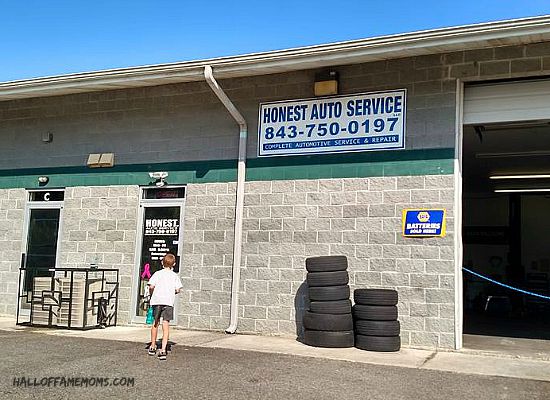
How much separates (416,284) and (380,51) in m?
3.55

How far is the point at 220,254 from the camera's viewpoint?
→ 33.9 feet

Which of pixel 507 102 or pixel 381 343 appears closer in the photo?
pixel 381 343

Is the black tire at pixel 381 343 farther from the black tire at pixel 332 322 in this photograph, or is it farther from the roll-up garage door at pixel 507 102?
the roll-up garage door at pixel 507 102

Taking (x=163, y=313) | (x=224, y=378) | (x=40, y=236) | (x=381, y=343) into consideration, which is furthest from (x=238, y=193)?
(x=40, y=236)

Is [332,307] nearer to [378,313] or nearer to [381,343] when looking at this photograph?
[378,313]

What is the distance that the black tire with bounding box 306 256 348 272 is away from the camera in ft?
29.1

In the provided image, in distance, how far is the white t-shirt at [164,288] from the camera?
26.4 ft

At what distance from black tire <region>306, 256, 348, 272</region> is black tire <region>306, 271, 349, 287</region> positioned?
0.07 metres

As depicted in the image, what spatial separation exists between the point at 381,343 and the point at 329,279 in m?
1.20

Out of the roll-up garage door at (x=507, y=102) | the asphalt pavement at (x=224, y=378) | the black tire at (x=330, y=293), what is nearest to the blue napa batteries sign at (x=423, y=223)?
the black tire at (x=330, y=293)

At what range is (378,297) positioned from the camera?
8516 millimetres

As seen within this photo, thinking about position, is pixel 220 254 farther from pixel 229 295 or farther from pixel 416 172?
pixel 416 172

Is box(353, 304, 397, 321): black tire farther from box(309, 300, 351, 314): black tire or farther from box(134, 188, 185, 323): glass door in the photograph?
box(134, 188, 185, 323): glass door

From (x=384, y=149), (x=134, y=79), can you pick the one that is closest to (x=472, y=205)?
(x=384, y=149)
